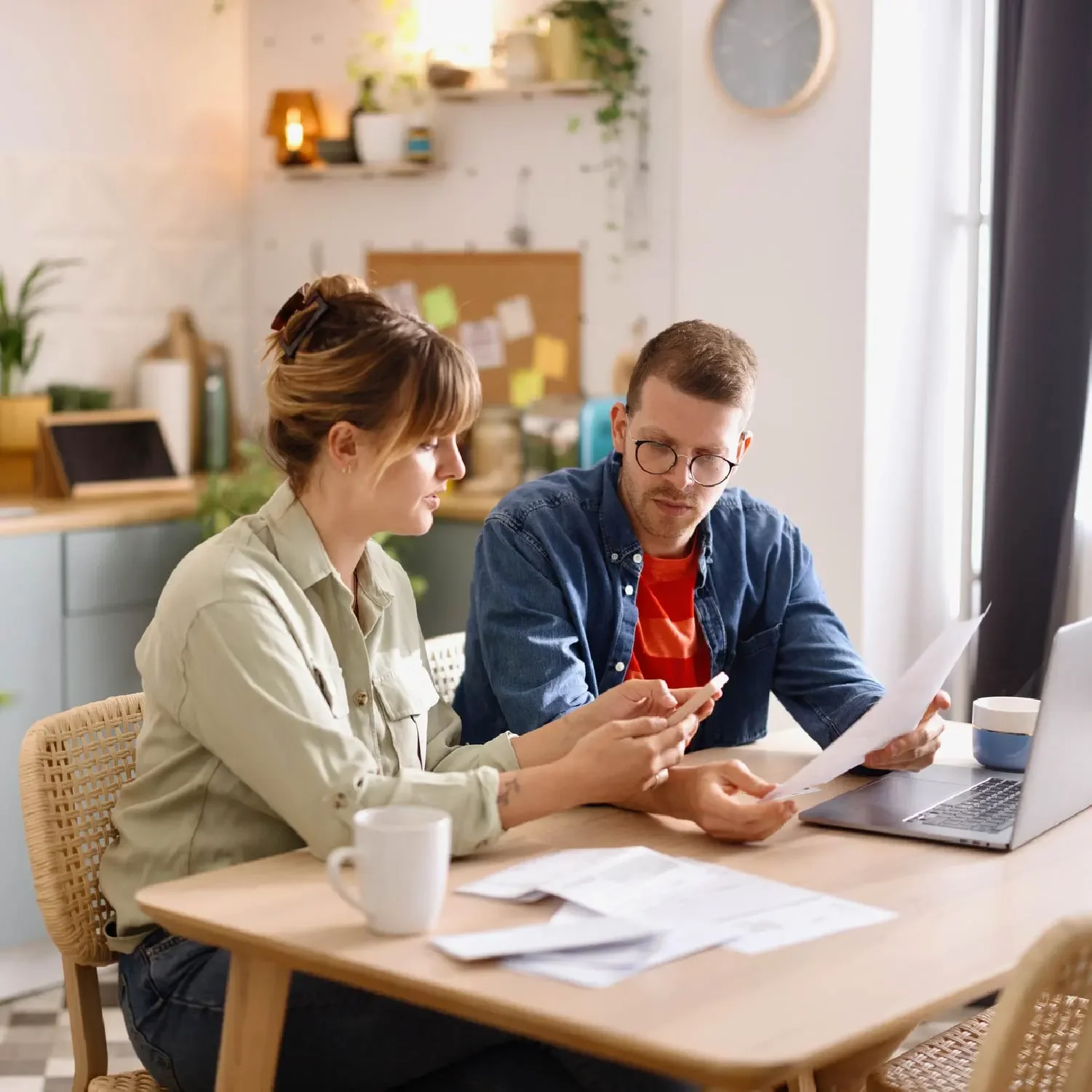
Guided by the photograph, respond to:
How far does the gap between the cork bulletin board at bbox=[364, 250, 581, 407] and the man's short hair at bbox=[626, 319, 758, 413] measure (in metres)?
1.61

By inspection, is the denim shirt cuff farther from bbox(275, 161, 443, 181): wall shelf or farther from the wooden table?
bbox(275, 161, 443, 181): wall shelf

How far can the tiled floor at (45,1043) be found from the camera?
2.83 metres

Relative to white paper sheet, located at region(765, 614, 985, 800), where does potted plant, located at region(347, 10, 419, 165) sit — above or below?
above

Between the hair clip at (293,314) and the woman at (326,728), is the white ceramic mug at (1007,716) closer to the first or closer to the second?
the woman at (326,728)

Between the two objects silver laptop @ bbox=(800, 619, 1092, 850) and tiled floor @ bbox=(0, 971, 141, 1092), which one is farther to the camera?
tiled floor @ bbox=(0, 971, 141, 1092)

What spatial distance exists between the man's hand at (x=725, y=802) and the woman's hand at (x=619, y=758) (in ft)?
0.18

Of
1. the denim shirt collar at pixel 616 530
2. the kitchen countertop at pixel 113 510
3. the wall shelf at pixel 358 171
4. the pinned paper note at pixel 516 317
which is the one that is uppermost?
the wall shelf at pixel 358 171

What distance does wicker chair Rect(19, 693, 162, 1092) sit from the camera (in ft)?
5.84

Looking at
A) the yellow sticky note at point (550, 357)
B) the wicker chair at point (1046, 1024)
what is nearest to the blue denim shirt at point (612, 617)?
the wicker chair at point (1046, 1024)

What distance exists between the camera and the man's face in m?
2.15

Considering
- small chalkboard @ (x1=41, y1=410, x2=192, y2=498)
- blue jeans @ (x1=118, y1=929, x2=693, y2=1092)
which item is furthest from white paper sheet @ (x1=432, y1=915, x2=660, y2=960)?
small chalkboard @ (x1=41, y1=410, x2=192, y2=498)

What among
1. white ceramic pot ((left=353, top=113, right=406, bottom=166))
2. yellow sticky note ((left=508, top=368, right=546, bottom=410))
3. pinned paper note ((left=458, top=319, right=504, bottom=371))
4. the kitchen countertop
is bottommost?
the kitchen countertop

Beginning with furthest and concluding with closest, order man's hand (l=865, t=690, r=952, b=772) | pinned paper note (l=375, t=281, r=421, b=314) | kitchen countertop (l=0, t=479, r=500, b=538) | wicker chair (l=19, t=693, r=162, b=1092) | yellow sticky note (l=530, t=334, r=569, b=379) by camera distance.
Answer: pinned paper note (l=375, t=281, r=421, b=314) → yellow sticky note (l=530, t=334, r=569, b=379) → kitchen countertop (l=0, t=479, r=500, b=538) → man's hand (l=865, t=690, r=952, b=772) → wicker chair (l=19, t=693, r=162, b=1092)

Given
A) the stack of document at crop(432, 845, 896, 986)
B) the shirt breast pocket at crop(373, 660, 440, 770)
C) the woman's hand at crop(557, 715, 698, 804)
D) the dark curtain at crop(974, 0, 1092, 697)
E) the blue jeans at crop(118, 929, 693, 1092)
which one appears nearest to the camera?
the stack of document at crop(432, 845, 896, 986)
